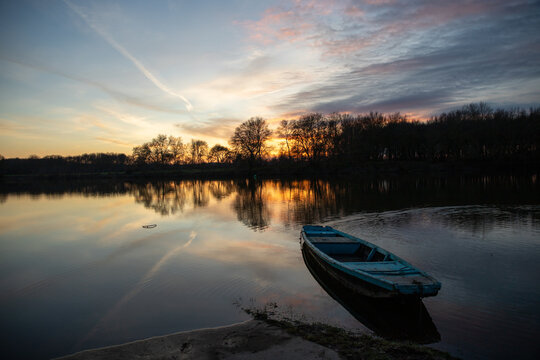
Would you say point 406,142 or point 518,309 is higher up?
point 406,142

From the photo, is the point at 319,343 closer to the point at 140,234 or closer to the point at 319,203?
the point at 140,234

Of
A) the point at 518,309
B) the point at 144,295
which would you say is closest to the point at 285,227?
the point at 144,295

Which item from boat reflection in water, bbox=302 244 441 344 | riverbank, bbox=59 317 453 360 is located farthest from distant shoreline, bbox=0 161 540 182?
riverbank, bbox=59 317 453 360

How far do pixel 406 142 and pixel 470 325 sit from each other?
8928 centimetres

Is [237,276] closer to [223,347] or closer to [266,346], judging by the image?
[223,347]

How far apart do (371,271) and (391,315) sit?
4.17 ft

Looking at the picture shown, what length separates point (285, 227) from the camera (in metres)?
20.8

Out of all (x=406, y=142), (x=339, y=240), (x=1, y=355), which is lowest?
(x=1, y=355)

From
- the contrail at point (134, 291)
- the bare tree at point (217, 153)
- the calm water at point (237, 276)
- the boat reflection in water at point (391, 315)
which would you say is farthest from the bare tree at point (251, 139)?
the boat reflection in water at point (391, 315)

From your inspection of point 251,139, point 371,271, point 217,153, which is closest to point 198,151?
point 217,153

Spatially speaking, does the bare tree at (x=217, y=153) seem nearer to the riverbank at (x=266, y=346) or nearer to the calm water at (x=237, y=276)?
the calm water at (x=237, y=276)

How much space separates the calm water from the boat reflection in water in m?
0.07

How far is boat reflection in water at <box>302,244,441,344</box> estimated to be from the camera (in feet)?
24.3

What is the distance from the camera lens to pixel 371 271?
9.01 metres
